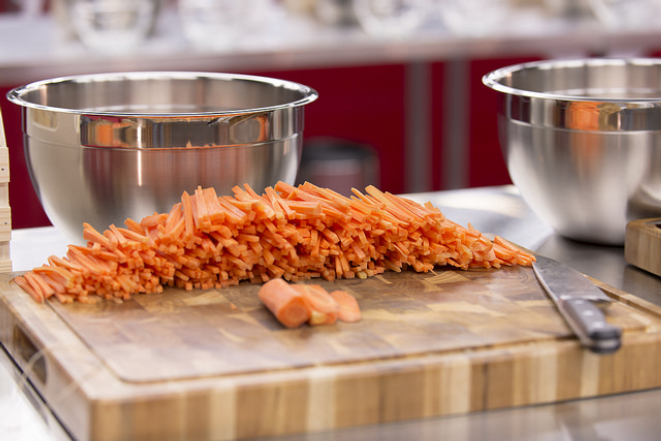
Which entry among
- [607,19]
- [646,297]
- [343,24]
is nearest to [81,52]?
[343,24]

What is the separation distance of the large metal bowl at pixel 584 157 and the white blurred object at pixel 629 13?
2.50 metres

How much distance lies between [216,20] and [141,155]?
2.08 m

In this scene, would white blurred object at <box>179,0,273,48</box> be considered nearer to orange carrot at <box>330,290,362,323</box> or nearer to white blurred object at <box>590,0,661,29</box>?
white blurred object at <box>590,0,661,29</box>

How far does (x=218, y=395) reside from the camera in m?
0.79

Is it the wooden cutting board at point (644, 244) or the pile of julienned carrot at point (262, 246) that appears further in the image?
the wooden cutting board at point (644, 244)

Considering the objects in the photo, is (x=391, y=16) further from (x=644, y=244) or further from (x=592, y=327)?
(x=592, y=327)

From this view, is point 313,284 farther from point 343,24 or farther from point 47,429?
point 343,24

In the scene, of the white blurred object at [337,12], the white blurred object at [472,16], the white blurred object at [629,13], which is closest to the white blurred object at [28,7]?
the white blurred object at [337,12]

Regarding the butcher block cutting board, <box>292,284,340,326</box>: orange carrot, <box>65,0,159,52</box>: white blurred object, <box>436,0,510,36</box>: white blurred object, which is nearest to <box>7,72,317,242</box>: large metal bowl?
the butcher block cutting board

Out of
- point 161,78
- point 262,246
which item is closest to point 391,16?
point 161,78

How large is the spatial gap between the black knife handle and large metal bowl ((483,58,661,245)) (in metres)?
0.36

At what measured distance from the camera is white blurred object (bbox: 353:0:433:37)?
3.34 metres

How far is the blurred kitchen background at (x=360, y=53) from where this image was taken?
3076 millimetres

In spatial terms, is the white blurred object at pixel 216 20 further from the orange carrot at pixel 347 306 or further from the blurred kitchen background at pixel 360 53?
the orange carrot at pixel 347 306
